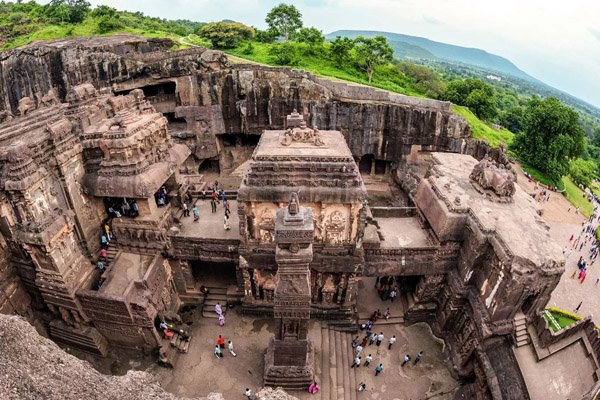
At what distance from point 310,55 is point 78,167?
3571cm

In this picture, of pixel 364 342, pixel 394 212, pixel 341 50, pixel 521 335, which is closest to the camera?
pixel 521 335

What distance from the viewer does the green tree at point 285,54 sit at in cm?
4097

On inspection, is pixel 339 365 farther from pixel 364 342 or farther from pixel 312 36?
pixel 312 36

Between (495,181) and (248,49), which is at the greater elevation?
(248,49)

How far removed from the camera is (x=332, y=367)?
1504cm

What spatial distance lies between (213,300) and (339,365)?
7147 millimetres

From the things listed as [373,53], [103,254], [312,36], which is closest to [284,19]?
[312,36]

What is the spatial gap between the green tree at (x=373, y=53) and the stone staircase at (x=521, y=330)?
3284 cm

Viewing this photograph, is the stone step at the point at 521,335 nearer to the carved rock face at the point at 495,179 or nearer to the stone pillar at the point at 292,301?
the carved rock face at the point at 495,179

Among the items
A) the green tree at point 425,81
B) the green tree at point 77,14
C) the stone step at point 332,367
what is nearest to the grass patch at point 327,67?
the green tree at point 425,81

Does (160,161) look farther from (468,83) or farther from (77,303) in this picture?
(468,83)

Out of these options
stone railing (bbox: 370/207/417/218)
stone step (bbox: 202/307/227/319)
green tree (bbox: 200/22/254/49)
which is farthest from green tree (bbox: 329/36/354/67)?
stone step (bbox: 202/307/227/319)

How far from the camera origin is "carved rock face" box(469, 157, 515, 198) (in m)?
15.8

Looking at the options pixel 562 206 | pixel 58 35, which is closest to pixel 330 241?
pixel 562 206
